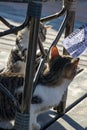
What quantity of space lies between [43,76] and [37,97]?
19cm

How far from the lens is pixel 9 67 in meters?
4.22

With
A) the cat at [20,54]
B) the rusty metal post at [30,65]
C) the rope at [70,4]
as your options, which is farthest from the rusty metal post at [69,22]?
the rusty metal post at [30,65]

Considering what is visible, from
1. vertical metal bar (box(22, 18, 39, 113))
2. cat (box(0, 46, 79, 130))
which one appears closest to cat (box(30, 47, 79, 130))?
cat (box(0, 46, 79, 130))

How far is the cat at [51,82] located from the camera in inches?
133

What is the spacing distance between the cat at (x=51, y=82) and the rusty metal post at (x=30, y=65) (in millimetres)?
416

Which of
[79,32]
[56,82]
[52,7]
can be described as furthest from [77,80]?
[52,7]

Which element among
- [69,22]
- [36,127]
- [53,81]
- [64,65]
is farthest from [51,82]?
[69,22]

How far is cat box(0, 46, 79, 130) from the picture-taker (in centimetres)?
338

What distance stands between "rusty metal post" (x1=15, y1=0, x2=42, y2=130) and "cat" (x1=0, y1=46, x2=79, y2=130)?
1.36 feet

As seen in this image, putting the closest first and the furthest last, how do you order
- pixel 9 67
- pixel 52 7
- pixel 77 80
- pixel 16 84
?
pixel 16 84
pixel 9 67
pixel 77 80
pixel 52 7

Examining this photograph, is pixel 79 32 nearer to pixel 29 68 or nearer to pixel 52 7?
pixel 29 68

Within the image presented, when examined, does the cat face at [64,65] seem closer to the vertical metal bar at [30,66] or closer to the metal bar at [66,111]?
the metal bar at [66,111]

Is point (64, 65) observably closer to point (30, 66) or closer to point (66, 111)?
point (66, 111)

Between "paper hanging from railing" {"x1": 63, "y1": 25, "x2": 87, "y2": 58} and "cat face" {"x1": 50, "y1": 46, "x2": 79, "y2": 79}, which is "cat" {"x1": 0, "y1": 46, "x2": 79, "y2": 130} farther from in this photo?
"paper hanging from railing" {"x1": 63, "y1": 25, "x2": 87, "y2": 58}
